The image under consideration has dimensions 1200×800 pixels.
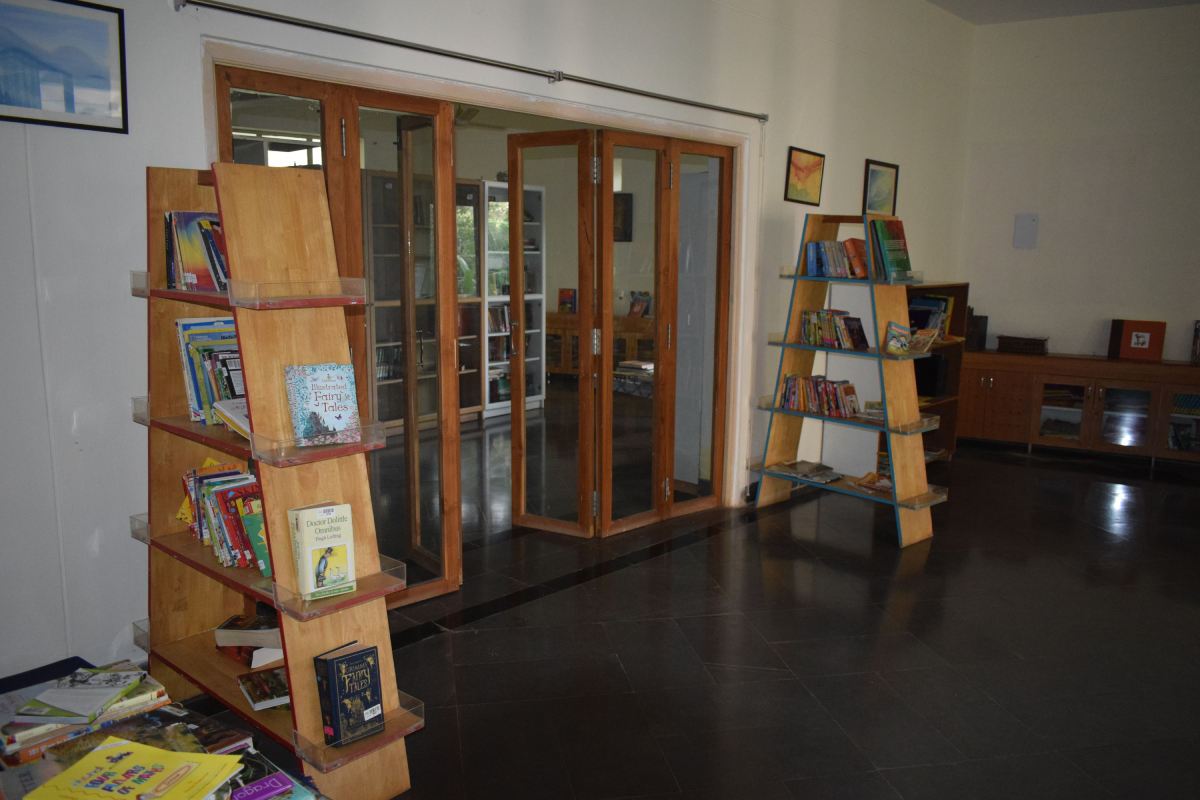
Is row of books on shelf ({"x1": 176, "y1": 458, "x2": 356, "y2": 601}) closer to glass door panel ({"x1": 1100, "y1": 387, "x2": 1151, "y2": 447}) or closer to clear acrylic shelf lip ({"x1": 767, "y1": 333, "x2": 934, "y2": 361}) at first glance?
clear acrylic shelf lip ({"x1": 767, "y1": 333, "x2": 934, "y2": 361})

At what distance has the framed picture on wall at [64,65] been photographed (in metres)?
2.64

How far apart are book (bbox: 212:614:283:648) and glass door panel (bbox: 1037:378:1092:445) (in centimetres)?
704

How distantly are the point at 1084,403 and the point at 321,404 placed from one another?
718 centimetres

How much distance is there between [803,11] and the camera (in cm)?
560

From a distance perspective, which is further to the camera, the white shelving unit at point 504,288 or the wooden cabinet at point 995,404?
the white shelving unit at point 504,288

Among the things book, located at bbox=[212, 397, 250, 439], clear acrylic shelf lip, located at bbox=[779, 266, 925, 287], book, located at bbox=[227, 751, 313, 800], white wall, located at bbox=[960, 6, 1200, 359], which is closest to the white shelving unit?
clear acrylic shelf lip, located at bbox=[779, 266, 925, 287]

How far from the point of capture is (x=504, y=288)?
29.5 feet

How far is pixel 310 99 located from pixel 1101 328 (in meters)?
7.39

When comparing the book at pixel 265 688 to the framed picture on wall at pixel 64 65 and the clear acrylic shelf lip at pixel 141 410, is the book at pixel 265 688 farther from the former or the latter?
the framed picture on wall at pixel 64 65

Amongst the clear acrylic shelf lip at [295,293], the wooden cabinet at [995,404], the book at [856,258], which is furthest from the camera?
the wooden cabinet at [995,404]

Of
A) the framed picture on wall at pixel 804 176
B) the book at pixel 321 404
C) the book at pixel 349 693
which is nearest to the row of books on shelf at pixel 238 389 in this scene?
the book at pixel 321 404

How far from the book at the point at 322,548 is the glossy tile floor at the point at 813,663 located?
81cm

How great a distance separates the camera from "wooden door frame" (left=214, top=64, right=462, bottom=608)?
3289mm

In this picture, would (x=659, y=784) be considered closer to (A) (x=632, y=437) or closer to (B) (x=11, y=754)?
(B) (x=11, y=754)
